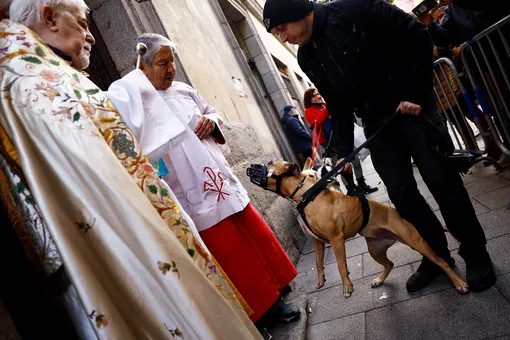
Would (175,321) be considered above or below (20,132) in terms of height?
below

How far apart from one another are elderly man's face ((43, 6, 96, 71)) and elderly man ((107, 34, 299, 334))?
49 cm

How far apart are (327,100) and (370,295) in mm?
1688

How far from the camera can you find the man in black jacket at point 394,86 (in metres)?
2.20

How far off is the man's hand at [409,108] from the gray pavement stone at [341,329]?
157cm

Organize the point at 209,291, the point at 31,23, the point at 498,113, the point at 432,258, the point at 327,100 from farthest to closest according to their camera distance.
A: the point at 498,113 → the point at 327,100 → the point at 432,258 → the point at 31,23 → the point at 209,291

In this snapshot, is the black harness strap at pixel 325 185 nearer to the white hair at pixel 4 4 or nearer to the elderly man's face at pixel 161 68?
the elderly man's face at pixel 161 68

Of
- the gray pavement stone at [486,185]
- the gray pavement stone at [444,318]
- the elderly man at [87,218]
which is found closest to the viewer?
the elderly man at [87,218]

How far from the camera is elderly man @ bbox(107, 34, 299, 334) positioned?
2090mm

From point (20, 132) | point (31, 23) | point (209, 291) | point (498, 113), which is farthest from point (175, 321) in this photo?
point (498, 113)

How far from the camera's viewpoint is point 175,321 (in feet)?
3.46

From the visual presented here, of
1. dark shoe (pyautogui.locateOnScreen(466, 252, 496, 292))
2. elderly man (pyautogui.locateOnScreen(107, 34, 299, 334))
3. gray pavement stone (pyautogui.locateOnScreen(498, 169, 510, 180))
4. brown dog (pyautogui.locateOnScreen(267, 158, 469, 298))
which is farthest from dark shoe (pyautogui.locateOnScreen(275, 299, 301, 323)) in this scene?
gray pavement stone (pyautogui.locateOnScreen(498, 169, 510, 180))

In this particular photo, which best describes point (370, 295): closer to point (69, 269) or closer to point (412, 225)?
point (412, 225)

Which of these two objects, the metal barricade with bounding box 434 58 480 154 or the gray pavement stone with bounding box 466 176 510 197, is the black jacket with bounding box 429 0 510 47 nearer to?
the metal barricade with bounding box 434 58 480 154

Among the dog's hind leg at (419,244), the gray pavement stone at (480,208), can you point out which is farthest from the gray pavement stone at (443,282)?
the gray pavement stone at (480,208)
